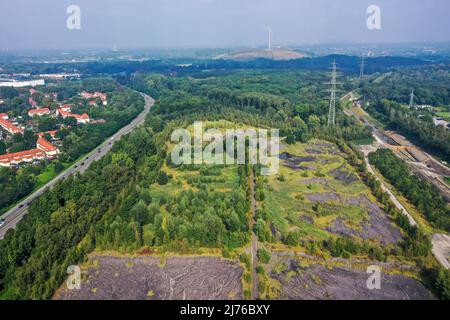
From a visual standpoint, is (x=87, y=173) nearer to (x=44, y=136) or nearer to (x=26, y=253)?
(x=26, y=253)

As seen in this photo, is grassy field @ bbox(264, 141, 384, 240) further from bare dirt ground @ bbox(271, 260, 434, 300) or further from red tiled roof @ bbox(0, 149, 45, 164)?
red tiled roof @ bbox(0, 149, 45, 164)

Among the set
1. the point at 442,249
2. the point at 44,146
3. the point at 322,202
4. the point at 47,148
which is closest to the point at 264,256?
the point at 322,202

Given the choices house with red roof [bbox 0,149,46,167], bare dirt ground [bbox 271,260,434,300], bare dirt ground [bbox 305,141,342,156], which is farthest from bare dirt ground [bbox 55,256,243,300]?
house with red roof [bbox 0,149,46,167]

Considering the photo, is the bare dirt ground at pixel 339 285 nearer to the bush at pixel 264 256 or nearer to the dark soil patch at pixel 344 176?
the bush at pixel 264 256

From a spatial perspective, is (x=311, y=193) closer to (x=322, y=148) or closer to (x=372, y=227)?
(x=372, y=227)

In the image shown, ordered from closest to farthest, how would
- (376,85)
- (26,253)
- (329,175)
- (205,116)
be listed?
(26,253)
(329,175)
(205,116)
(376,85)

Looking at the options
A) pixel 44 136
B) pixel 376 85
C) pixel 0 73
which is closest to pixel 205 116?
pixel 44 136
